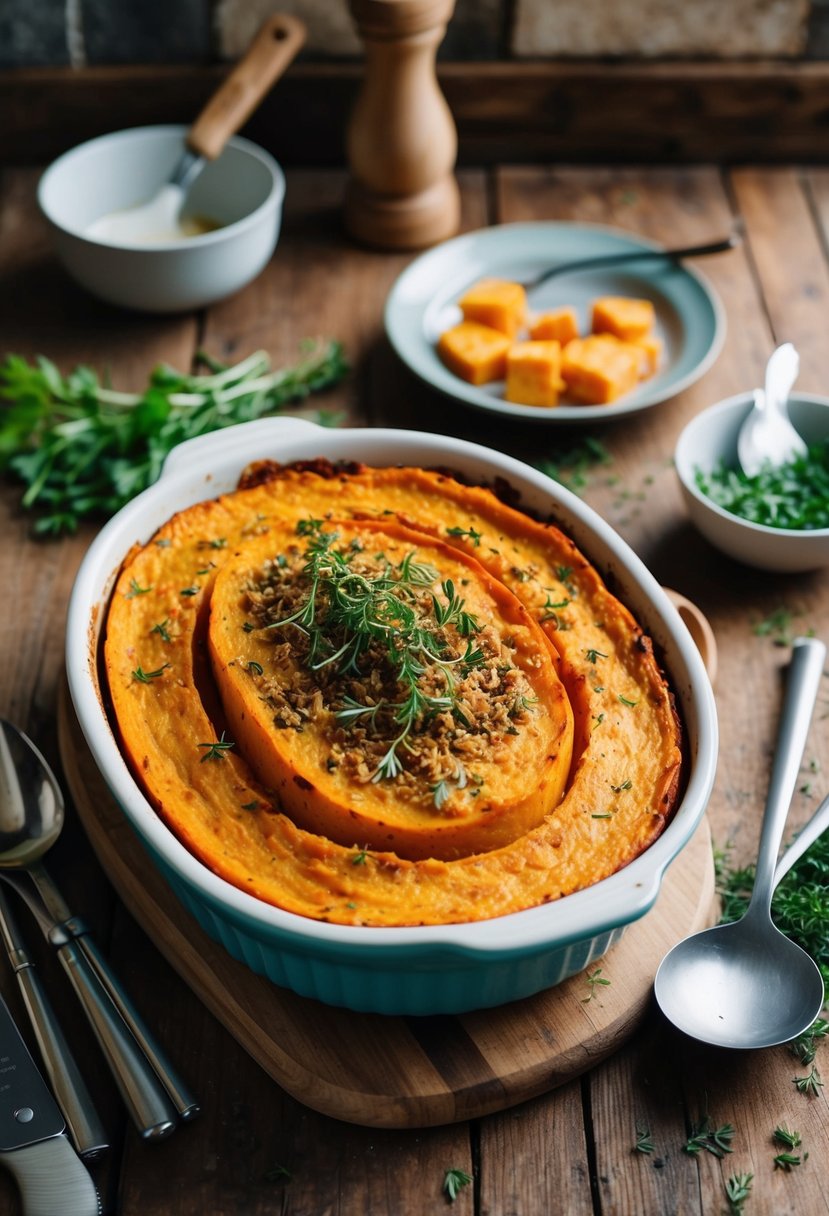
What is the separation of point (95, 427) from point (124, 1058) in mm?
1596

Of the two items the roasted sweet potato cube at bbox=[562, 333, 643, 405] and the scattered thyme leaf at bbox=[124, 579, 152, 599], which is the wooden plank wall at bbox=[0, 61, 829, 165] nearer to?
the roasted sweet potato cube at bbox=[562, 333, 643, 405]

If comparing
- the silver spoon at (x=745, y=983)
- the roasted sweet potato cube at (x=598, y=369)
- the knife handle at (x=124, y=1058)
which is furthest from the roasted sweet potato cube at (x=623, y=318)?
the knife handle at (x=124, y=1058)

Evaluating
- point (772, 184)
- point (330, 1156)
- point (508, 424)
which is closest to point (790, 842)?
point (330, 1156)

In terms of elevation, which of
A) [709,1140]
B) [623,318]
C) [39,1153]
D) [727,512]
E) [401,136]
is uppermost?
[401,136]

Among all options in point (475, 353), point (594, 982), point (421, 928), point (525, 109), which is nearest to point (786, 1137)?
point (594, 982)

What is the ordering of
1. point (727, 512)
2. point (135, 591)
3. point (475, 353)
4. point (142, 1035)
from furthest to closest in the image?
point (475, 353) → point (727, 512) → point (135, 591) → point (142, 1035)

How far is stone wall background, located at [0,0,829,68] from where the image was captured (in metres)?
3.91

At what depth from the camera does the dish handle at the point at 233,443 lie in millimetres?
2430

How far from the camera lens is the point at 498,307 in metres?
3.31

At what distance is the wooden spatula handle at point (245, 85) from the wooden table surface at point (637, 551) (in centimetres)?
43

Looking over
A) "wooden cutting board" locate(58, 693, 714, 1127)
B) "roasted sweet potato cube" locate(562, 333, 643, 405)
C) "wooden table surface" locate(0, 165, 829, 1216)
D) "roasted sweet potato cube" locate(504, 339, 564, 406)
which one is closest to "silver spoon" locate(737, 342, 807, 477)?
"wooden table surface" locate(0, 165, 829, 1216)

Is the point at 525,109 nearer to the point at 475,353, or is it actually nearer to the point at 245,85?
the point at 245,85

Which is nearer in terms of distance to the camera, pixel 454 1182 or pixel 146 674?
pixel 454 1182

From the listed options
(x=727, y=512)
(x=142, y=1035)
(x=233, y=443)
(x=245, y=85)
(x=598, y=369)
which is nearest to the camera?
(x=142, y=1035)
